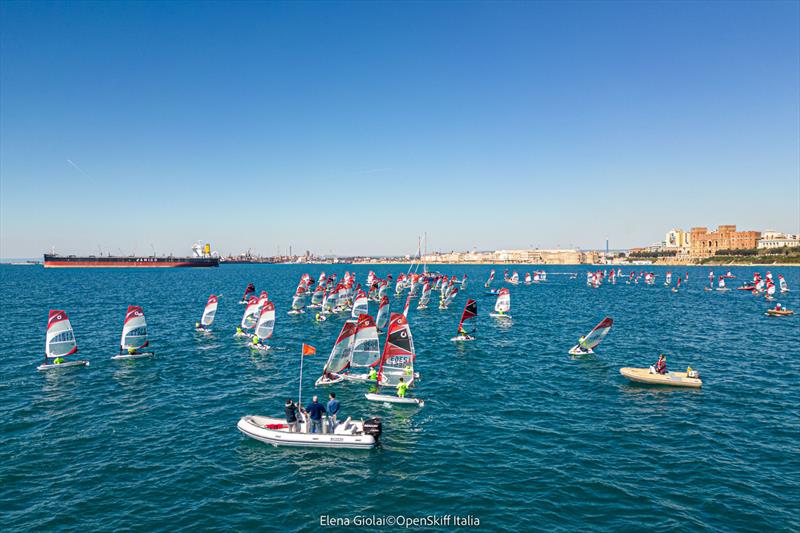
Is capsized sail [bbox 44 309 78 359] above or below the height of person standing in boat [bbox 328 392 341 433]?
above

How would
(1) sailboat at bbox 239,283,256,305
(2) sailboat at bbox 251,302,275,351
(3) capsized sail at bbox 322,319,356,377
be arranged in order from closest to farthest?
(3) capsized sail at bbox 322,319,356,377 < (2) sailboat at bbox 251,302,275,351 < (1) sailboat at bbox 239,283,256,305

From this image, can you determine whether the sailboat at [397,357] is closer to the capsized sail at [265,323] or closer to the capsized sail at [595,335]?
the capsized sail at [595,335]

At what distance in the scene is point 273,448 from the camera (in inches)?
968

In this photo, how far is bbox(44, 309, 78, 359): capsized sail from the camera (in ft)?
132

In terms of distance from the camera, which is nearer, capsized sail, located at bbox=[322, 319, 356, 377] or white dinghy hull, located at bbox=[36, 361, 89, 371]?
capsized sail, located at bbox=[322, 319, 356, 377]

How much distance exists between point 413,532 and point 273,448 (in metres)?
10.6

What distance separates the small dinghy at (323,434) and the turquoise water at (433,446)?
23.7 inches

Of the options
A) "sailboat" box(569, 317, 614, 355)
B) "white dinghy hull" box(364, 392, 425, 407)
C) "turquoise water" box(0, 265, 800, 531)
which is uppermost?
"sailboat" box(569, 317, 614, 355)

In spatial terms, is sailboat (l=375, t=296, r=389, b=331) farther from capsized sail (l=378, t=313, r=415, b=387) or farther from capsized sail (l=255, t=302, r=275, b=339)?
capsized sail (l=378, t=313, r=415, b=387)

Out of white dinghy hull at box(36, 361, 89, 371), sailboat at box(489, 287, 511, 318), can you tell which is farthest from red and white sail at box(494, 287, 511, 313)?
white dinghy hull at box(36, 361, 89, 371)

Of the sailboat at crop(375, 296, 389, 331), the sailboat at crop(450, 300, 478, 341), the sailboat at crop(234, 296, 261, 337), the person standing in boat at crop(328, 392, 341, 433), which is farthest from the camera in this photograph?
the sailboat at crop(234, 296, 261, 337)

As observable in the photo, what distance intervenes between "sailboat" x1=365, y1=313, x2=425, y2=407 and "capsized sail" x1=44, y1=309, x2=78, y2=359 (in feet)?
99.4

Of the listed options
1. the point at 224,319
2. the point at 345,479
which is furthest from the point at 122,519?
the point at 224,319

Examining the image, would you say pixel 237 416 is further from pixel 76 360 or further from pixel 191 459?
pixel 76 360
